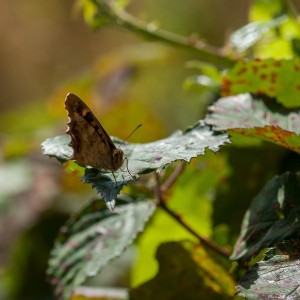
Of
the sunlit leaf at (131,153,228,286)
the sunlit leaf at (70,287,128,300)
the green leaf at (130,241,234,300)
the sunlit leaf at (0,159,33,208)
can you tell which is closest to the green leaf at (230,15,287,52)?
the sunlit leaf at (131,153,228,286)

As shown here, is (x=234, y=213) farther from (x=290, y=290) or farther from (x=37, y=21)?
(x=37, y=21)

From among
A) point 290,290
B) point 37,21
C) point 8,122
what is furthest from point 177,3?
point 290,290

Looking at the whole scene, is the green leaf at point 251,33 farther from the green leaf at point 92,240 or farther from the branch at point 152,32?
the green leaf at point 92,240

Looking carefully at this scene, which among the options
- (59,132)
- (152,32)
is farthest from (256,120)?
(59,132)

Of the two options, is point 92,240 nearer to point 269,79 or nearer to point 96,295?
point 96,295

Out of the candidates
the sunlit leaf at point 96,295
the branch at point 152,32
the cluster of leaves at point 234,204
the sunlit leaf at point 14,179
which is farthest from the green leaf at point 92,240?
the sunlit leaf at point 14,179
